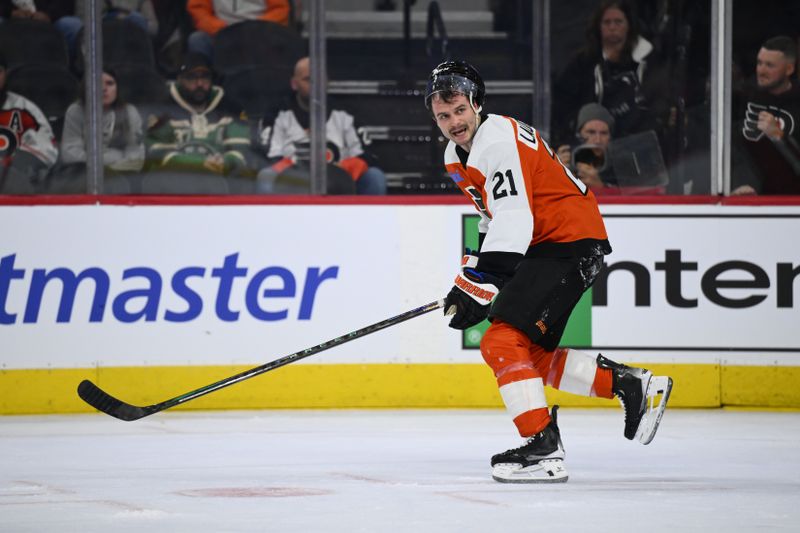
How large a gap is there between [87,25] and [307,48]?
966 mm

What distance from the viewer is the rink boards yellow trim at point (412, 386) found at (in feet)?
19.8

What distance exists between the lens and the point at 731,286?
6078mm

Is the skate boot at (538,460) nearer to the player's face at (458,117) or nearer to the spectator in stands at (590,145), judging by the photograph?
the player's face at (458,117)

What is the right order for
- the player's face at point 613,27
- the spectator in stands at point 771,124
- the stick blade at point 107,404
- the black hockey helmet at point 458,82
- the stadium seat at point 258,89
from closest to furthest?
the black hockey helmet at point 458,82 → the stick blade at point 107,404 → the spectator in stands at point 771,124 → the stadium seat at point 258,89 → the player's face at point 613,27

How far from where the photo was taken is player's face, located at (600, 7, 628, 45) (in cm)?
641

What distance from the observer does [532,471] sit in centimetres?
404

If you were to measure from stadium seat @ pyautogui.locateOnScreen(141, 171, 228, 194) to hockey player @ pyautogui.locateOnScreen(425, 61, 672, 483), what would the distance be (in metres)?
2.24

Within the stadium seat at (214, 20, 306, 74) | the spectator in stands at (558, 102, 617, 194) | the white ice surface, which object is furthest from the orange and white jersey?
the stadium seat at (214, 20, 306, 74)

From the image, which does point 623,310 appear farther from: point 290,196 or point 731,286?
point 290,196

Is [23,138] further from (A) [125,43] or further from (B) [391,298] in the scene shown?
(B) [391,298]

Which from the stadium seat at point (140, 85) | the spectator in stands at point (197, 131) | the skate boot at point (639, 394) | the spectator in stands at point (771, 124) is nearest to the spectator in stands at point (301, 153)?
the spectator in stands at point (197, 131)

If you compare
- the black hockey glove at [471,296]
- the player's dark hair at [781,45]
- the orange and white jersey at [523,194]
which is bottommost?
the black hockey glove at [471,296]

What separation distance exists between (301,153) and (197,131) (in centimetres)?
48

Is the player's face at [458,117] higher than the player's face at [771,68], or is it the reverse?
the player's face at [771,68]
